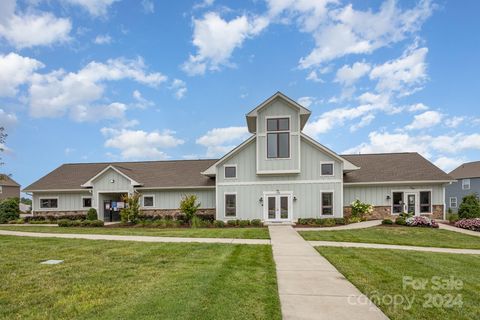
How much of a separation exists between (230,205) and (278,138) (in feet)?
19.3


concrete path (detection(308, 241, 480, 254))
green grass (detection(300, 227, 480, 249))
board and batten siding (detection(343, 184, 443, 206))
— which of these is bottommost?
green grass (detection(300, 227, 480, 249))

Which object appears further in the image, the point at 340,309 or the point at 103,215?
the point at 103,215

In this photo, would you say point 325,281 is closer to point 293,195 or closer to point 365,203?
point 293,195

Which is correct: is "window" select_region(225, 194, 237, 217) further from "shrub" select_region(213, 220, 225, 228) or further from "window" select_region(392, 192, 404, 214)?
"window" select_region(392, 192, 404, 214)

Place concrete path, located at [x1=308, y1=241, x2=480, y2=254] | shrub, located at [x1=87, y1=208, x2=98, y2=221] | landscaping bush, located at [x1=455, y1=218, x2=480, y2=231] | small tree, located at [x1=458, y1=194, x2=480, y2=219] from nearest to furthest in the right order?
concrete path, located at [x1=308, y1=241, x2=480, y2=254] → landscaping bush, located at [x1=455, y1=218, x2=480, y2=231] → small tree, located at [x1=458, y1=194, x2=480, y2=219] → shrub, located at [x1=87, y1=208, x2=98, y2=221]

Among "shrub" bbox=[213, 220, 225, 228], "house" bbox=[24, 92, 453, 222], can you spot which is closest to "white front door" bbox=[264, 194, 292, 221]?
"house" bbox=[24, 92, 453, 222]

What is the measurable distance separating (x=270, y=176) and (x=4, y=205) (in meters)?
23.1

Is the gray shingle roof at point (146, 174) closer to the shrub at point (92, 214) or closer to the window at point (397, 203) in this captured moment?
the shrub at point (92, 214)

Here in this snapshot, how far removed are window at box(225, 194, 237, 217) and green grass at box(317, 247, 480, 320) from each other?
11.1m

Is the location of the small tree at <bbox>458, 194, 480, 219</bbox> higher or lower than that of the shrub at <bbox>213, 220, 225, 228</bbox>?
higher

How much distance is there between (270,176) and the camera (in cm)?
2141

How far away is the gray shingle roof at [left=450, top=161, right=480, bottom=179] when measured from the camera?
40312mm

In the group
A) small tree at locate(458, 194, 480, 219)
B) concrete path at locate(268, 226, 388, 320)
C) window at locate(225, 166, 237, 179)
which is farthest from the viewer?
window at locate(225, 166, 237, 179)

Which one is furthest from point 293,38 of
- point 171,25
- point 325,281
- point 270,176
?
point 325,281
